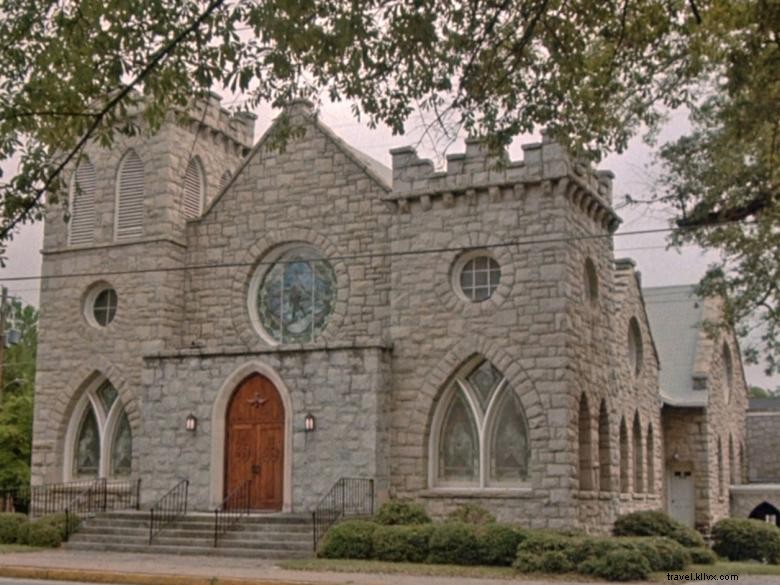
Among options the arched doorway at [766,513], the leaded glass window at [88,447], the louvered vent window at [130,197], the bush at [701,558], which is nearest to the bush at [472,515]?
the bush at [701,558]

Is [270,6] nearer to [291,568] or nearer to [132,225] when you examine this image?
[291,568]

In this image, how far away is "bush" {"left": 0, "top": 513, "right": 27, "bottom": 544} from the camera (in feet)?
73.7

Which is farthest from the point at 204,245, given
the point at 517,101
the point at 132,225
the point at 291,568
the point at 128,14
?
→ the point at 128,14

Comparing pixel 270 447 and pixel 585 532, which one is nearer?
pixel 585 532

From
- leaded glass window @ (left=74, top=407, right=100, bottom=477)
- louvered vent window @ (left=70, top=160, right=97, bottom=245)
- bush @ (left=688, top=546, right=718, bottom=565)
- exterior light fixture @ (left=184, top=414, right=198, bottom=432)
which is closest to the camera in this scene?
bush @ (left=688, top=546, right=718, bottom=565)

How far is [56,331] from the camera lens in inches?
1015

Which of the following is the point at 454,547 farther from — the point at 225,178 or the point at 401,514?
the point at 225,178

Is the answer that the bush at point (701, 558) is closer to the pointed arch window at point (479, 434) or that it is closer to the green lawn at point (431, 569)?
the green lawn at point (431, 569)

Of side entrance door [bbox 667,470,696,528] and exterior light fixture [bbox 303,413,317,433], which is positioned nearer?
exterior light fixture [bbox 303,413,317,433]

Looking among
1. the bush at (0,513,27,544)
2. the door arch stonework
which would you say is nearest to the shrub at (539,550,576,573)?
the door arch stonework

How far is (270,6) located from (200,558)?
491 inches

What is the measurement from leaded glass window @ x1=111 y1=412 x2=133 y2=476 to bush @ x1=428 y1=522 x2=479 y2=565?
28.8ft

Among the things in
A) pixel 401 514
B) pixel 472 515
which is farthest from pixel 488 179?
pixel 401 514

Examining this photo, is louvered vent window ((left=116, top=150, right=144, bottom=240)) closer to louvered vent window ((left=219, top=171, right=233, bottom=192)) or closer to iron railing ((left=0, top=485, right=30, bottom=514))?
louvered vent window ((left=219, top=171, right=233, bottom=192))
